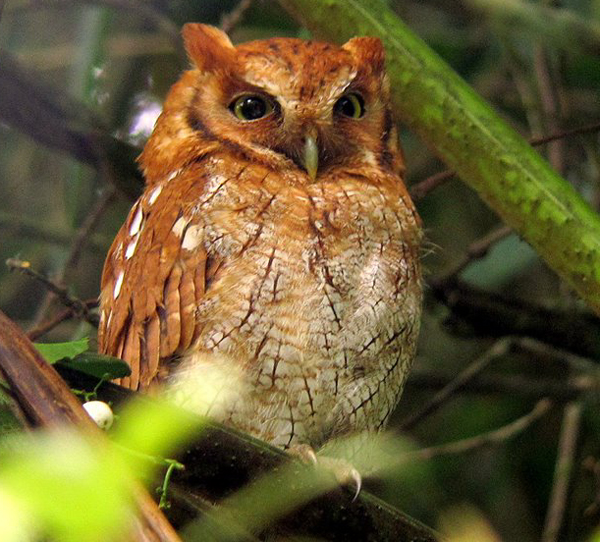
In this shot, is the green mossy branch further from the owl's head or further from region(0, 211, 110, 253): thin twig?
region(0, 211, 110, 253): thin twig

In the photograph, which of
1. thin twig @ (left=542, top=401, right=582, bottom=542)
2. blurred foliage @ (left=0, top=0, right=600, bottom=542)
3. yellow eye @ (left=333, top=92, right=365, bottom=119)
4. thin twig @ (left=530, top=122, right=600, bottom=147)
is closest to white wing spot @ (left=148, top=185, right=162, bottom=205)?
yellow eye @ (left=333, top=92, right=365, bottom=119)

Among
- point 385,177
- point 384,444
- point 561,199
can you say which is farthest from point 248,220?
point 384,444

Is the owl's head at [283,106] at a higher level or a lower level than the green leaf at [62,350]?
lower

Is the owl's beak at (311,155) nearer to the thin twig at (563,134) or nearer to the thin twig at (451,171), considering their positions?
the thin twig at (451,171)

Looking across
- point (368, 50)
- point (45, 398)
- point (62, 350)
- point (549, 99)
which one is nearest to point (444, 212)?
point (549, 99)

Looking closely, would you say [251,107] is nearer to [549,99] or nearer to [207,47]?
[207,47]

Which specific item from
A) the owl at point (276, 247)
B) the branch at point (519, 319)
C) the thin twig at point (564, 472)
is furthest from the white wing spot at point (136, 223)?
the thin twig at point (564, 472)
